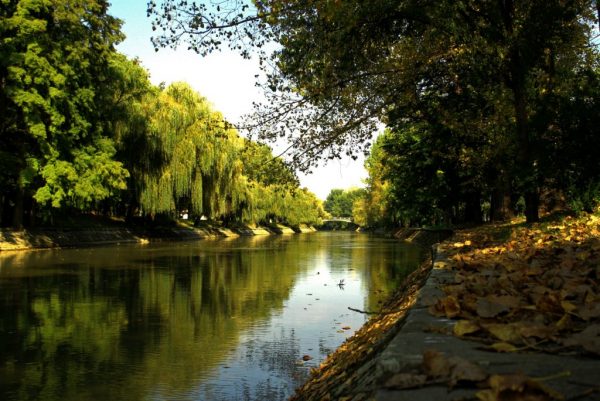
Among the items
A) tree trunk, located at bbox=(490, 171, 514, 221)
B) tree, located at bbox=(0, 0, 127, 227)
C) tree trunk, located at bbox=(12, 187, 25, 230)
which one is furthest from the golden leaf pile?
tree trunk, located at bbox=(12, 187, 25, 230)

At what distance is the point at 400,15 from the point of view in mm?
13070

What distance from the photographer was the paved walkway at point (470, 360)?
2.54 meters

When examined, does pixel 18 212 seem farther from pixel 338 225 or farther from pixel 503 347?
pixel 338 225

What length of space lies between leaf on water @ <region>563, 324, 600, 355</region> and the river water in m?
3.80

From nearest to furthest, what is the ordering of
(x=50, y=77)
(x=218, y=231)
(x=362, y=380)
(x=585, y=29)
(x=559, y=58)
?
1. (x=362, y=380)
2. (x=585, y=29)
3. (x=559, y=58)
4. (x=50, y=77)
5. (x=218, y=231)

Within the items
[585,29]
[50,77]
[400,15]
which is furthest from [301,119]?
[50,77]

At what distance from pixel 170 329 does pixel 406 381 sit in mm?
7514

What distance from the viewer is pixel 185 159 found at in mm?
39812

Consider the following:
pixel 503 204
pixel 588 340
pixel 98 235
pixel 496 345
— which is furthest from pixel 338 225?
pixel 588 340

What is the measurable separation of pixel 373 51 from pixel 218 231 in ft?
146

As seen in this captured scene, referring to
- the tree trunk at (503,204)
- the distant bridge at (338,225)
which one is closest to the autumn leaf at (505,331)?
the tree trunk at (503,204)

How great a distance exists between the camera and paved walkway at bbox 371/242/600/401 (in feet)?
8.33

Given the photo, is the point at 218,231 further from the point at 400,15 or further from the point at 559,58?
the point at 400,15

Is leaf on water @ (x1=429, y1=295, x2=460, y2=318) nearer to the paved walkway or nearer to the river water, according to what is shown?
the paved walkway
